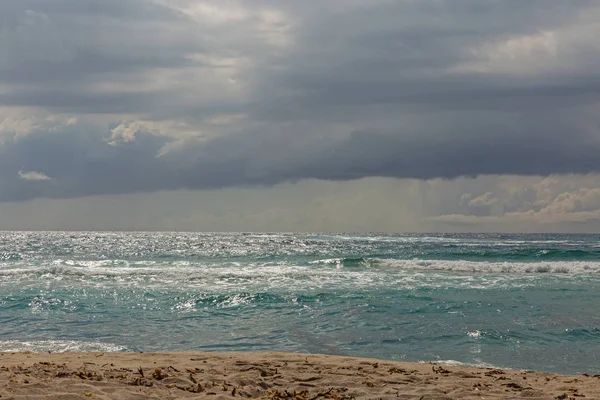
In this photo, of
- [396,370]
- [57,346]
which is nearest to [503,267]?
[396,370]

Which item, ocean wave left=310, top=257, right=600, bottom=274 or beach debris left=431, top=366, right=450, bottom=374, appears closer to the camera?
beach debris left=431, top=366, right=450, bottom=374

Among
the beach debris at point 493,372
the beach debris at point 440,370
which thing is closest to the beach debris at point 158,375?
the beach debris at point 440,370

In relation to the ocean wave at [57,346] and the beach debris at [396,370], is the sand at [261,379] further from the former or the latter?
the ocean wave at [57,346]

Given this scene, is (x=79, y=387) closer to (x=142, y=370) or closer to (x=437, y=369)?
(x=142, y=370)

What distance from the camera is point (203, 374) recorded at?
8203 mm

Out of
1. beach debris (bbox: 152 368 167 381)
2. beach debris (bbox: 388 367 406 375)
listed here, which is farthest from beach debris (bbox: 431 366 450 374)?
beach debris (bbox: 152 368 167 381)

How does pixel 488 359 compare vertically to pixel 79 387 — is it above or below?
below

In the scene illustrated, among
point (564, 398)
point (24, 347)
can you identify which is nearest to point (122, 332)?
point (24, 347)

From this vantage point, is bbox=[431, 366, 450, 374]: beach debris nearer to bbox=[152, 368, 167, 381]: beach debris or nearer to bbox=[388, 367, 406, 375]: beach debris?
bbox=[388, 367, 406, 375]: beach debris

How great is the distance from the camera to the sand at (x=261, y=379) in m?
6.98

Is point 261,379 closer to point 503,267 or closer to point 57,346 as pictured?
→ point 57,346

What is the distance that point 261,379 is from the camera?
7.99m

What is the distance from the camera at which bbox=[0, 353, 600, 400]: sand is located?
22.9 feet

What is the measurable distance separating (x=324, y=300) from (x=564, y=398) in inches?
464
